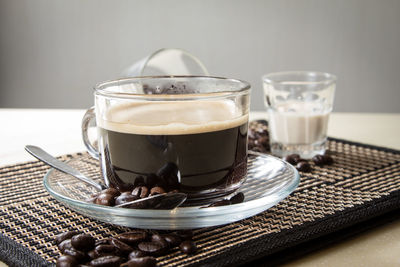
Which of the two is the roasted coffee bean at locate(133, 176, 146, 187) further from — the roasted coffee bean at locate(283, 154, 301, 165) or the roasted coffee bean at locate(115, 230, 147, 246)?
the roasted coffee bean at locate(283, 154, 301, 165)

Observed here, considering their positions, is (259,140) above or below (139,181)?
below

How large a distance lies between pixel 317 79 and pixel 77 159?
2.50 feet

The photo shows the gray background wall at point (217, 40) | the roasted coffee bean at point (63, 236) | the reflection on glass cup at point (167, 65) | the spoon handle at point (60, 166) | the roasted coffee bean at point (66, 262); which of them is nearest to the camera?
the roasted coffee bean at point (66, 262)

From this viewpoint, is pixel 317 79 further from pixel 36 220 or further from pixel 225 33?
pixel 225 33

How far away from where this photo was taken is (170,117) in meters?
0.91

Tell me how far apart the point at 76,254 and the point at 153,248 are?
0.36 ft

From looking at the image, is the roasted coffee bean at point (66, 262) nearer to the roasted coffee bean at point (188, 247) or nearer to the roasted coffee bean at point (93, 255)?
the roasted coffee bean at point (93, 255)

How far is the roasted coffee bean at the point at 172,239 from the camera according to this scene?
78 centimetres

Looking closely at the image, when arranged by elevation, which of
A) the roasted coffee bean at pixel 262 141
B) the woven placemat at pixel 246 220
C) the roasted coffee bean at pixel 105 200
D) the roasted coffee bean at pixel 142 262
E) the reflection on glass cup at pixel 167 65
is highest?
the reflection on glass cup at pixel 167 65

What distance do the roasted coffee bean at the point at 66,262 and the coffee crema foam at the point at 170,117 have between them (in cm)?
28

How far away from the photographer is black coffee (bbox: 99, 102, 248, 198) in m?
0.91

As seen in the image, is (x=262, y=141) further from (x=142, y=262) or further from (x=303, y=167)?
(x=142, y=262)

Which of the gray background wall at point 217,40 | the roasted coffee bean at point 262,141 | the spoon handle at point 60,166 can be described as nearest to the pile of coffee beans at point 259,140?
the roasted coffee bean at point 262,141

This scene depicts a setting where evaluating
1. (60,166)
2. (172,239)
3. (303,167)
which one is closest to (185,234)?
(172,239)
